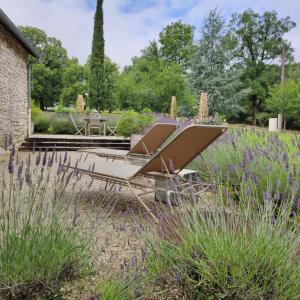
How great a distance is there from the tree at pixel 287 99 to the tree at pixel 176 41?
9969mm

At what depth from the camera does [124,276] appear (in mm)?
1718

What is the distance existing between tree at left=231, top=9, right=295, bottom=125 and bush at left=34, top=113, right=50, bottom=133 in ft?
74.9

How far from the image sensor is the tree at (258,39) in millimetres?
32312

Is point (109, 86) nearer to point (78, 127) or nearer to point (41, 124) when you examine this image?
point (78, 127)

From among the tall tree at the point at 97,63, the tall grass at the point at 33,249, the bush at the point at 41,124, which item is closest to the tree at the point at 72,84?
the tall tree at the point at 97,63

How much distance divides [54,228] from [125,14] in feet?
42.8

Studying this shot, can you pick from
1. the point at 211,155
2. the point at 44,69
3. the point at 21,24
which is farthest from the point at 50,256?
the point at 21,24

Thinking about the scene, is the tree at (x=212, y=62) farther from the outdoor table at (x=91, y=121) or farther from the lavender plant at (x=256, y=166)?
the lavender plant at (x=256, y=166)

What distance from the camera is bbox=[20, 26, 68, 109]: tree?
3225 cm

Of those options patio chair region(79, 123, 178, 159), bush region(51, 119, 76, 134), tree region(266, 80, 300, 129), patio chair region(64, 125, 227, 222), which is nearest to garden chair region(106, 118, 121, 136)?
bush region(51, 119, 76, 134)

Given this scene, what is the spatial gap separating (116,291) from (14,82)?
8877 millimetres

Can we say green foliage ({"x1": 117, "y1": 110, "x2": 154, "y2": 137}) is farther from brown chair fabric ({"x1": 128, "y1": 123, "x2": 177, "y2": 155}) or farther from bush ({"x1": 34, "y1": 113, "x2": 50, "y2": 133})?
brown chair fabric ({"x1": 128, "y1": 123, "x2": 177, "y2": 155})

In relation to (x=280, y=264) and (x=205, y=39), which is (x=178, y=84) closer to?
(x=205, y=39)

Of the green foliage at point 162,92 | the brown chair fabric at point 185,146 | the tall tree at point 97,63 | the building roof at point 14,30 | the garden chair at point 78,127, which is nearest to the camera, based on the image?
the brown chair fabric at point 185,146
